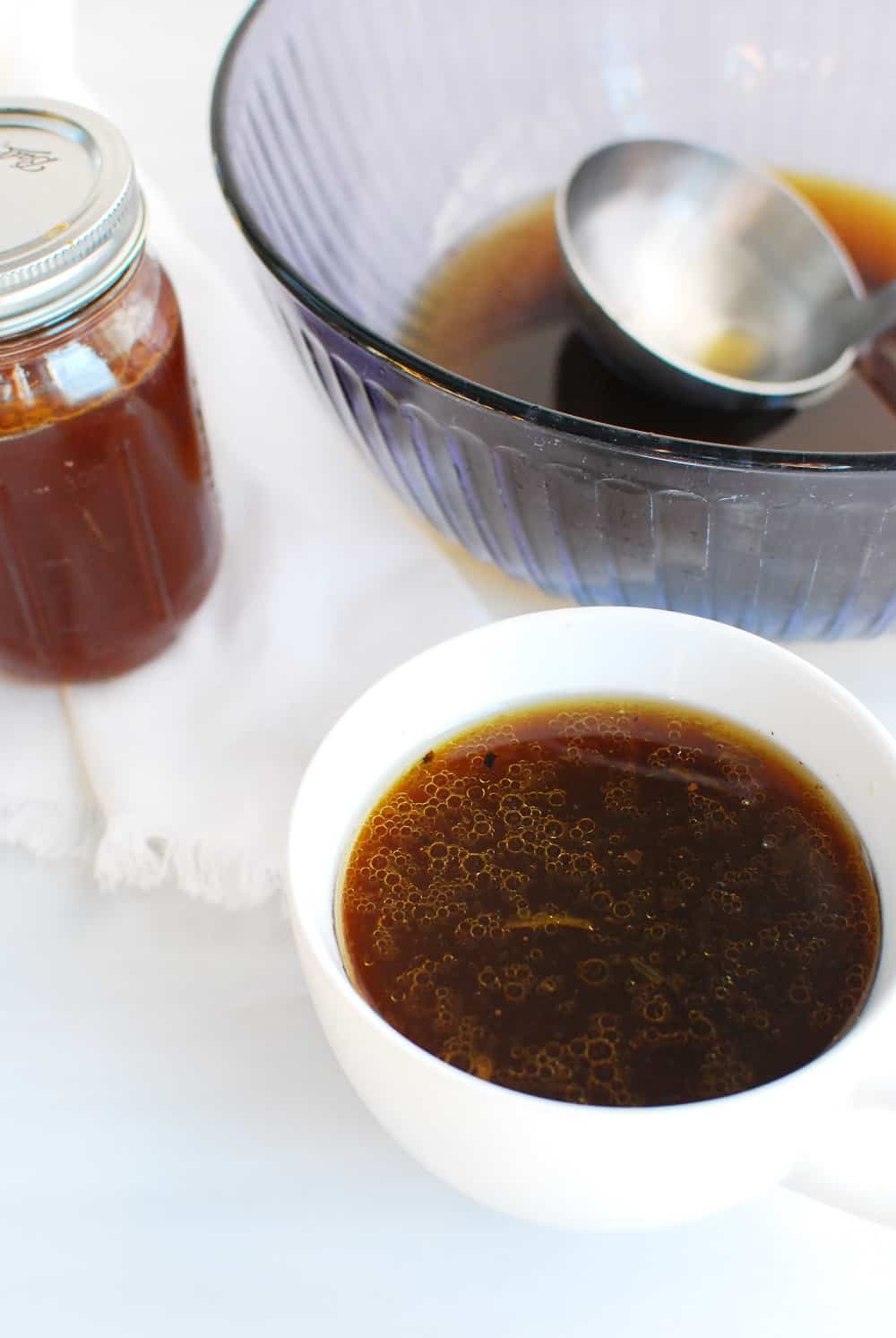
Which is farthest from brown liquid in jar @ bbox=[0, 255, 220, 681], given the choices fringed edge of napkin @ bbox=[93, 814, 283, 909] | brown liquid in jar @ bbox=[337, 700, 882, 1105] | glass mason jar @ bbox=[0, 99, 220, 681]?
brown liquid in jar @ bbox=[337, 700, 882, 1105]

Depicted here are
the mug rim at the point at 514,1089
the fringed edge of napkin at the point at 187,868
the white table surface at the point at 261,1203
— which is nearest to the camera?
the mug rim at the point at 514,1089

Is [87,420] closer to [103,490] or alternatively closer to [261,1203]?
[103,490]

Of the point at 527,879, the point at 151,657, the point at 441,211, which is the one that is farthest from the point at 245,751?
the point at 441,211

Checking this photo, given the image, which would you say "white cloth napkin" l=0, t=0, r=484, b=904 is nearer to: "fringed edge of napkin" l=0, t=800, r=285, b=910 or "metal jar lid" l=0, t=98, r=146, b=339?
"fringed edge of napkin" l=0, t=800, r=285, b=910

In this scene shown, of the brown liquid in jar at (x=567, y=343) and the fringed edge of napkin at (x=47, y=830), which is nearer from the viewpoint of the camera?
the fringed edge of napkin at (x=47, y=830)

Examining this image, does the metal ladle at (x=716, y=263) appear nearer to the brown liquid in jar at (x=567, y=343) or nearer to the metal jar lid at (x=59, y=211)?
the brown liquid in jar at (x=567, y=343)

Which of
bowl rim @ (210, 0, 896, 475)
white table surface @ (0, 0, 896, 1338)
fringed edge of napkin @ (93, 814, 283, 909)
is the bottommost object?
white table surface @ (0, 0, 896, 1338)

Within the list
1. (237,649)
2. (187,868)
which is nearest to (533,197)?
→ (237,649)

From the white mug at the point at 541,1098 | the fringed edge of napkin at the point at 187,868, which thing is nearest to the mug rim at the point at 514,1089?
the white mug at the point at 541,1098
